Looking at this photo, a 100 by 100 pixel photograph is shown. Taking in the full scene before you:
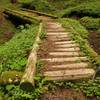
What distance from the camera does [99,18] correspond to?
16500 mm

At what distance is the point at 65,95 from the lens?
6074 millimetres

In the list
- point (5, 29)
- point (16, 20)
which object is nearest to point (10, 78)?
point (5, 29)

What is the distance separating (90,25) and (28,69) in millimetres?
9524

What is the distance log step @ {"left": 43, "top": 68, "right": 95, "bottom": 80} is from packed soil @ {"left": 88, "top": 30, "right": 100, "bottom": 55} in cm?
407

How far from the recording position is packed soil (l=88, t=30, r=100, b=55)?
450 inches

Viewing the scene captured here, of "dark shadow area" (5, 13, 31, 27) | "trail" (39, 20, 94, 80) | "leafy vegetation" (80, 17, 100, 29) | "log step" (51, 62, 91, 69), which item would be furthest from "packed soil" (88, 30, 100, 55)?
"dark shadow area" (5, 13, 31, 27)

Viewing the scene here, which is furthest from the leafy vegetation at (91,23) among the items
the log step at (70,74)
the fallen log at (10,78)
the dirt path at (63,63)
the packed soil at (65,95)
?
the fallen log at (10,78)

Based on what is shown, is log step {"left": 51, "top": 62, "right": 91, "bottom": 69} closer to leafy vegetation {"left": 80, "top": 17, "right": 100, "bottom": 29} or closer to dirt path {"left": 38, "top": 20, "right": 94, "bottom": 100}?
dirt path {"left": 38, "top": 20, "right": 94, "bottom": 100}

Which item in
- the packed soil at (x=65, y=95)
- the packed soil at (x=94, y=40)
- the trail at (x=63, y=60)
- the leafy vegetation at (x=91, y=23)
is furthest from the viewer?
the leafy vegetation at (x=91, y=23)

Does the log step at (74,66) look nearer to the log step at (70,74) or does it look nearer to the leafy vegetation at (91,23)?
the log step at (70,74)

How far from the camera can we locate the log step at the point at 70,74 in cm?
670

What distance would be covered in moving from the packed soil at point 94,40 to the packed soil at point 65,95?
4993 millimetres

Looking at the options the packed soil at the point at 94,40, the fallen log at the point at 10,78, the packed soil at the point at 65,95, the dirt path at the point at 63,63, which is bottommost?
the packed soil at the point at 94,40

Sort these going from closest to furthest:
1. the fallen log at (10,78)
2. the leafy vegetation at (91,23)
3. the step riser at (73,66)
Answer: the fallen log at (10,78) → the step riser at (73,66) → the leafy vegetation at (91,23)
